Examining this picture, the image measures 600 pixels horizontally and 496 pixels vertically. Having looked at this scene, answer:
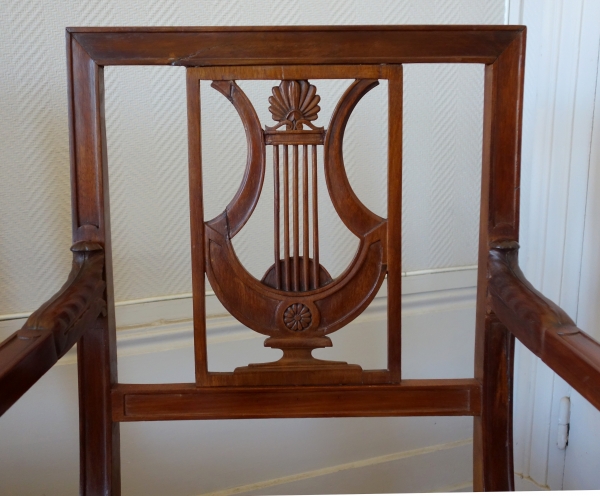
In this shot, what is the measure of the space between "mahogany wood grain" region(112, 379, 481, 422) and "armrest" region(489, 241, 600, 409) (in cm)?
11

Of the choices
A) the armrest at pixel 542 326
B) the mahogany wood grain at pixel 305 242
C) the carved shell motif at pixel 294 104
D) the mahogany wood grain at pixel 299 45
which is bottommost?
the armrest at pixel 542 326

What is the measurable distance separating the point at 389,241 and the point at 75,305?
31 centimetres

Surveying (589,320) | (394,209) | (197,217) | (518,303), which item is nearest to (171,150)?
(197,217)

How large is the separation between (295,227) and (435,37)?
235 mm

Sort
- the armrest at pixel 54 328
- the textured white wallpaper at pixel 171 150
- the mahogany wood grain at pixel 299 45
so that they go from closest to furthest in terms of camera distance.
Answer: the armrest at pixel 54 328 → the mahogany wood grain at pixel 299 45 → the textured white wallpaper at pixel 171 150

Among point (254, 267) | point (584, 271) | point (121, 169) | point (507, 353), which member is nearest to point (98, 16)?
point (121, 169)

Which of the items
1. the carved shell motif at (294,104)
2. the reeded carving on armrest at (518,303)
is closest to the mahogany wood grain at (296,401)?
the reeded carving on armrest at (518,303)

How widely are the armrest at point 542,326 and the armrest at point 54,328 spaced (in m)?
0.40

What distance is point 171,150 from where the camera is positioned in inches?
35.9

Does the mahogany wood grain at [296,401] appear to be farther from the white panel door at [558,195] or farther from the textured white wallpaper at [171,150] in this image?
the white panel door at [558,195]

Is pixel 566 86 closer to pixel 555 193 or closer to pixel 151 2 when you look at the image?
pixel 555 193

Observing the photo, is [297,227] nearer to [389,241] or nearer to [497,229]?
[389,241]

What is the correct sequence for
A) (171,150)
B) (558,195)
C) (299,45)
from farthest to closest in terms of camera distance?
(558,195) < (171,150) < (299,45)

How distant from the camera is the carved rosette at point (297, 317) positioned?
26.1 inches
